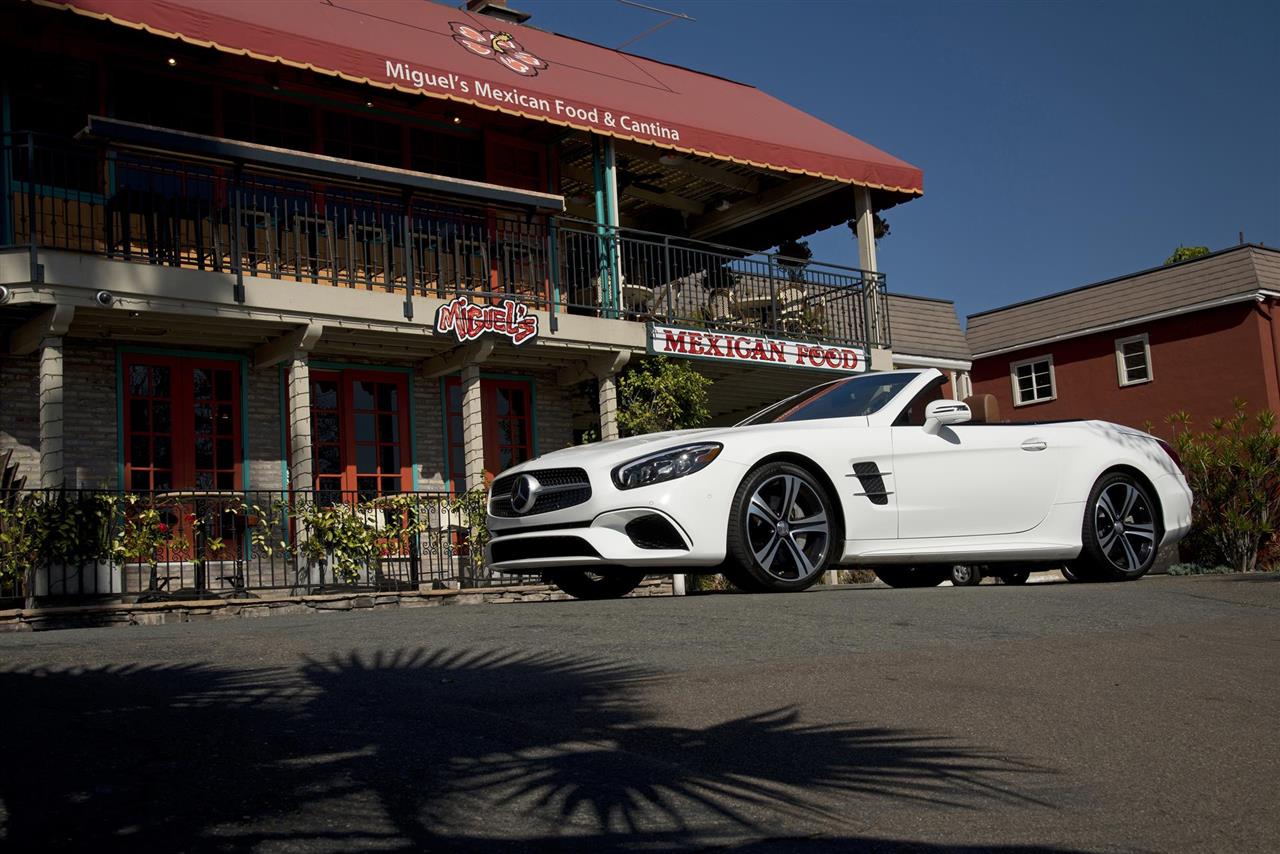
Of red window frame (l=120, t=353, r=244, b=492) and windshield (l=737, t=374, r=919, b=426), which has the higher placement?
red window frame (l=120, t=353, r=244, b=492)

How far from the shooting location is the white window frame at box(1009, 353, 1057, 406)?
103 feet

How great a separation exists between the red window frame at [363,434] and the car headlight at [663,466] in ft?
26.3

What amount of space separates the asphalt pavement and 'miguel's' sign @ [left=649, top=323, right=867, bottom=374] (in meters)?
10.4

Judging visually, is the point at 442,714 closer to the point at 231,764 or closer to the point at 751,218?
the point at 231,764

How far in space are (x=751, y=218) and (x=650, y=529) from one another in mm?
13453

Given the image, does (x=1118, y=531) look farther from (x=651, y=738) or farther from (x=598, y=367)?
(x=598, y=367)

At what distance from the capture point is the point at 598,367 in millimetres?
16578

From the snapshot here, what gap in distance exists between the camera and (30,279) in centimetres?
1188

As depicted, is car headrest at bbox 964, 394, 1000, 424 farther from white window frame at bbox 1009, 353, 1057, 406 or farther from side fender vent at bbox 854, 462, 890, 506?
white window frame at bbox 1009, 353, 1057, 406

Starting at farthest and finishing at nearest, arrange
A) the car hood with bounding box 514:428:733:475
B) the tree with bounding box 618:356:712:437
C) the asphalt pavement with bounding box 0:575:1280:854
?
the tree with bounding box 618:356:712:437
the car hood with bounding box 514:428:733:475
the asphalt pavement with bounding box 0:575:1280:854

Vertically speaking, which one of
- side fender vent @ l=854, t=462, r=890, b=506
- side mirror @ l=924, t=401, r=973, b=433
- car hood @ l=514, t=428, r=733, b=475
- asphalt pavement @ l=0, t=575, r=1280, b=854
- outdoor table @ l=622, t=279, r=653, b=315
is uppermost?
outdoor table @ l=622, t=279, r=653, b=315

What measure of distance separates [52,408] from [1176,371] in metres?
24.1

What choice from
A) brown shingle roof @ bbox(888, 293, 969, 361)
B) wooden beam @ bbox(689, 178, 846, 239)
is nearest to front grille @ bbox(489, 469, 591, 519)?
wooden beam @ bbox(689, 178, 846, 239)

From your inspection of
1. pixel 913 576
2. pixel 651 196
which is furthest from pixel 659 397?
pixel 913 576
